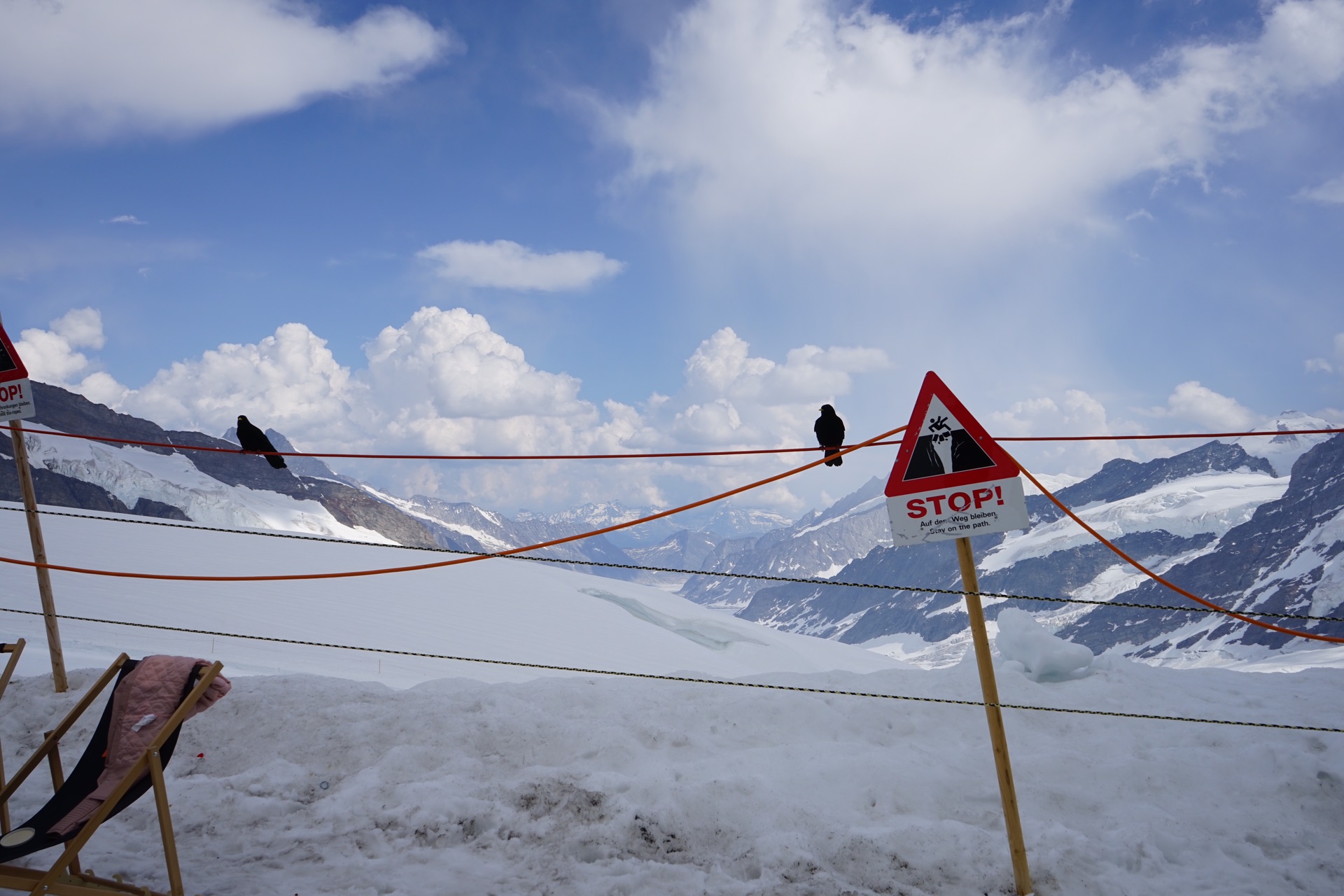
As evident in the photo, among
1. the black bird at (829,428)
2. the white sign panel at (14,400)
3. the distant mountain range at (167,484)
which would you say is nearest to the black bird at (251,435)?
the white sign panel at (14,400)

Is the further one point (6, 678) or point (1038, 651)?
point (1038, 651)

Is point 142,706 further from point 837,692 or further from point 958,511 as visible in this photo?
point 837,692

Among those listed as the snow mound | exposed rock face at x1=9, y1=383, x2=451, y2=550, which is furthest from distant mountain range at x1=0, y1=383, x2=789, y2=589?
the snow mound

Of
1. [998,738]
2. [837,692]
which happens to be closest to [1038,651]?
[837,692]

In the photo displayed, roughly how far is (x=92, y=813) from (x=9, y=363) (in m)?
4.71

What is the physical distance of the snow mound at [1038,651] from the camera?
898cm

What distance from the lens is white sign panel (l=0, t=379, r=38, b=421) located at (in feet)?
22.4

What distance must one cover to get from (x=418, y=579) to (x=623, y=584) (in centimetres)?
1112

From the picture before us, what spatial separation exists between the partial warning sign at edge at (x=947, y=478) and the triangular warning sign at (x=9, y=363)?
23.8 ft

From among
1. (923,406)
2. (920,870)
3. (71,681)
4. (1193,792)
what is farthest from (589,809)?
(71,681)

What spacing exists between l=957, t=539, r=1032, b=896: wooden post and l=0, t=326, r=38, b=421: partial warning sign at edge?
754 cm

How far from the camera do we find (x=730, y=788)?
5324 millimetres

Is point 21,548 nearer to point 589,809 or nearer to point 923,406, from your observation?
point 589,809

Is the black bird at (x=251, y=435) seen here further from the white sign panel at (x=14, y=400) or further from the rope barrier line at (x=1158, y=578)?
the rope barrier line at (x=1158, y=578)
